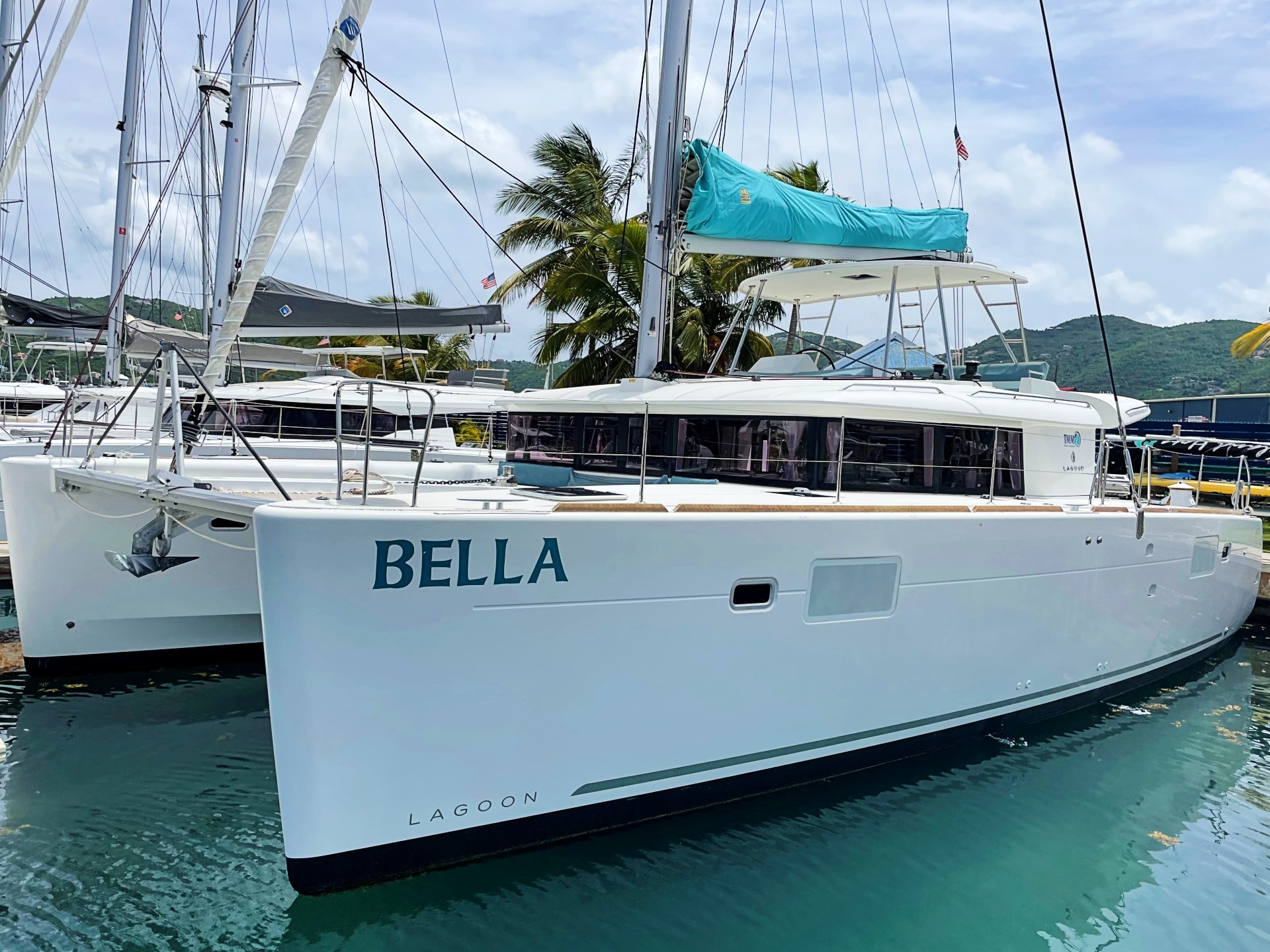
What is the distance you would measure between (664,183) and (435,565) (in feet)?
14.5

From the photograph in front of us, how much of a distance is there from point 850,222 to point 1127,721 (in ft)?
15.5

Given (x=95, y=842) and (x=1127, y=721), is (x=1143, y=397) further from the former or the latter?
(x=95, y=842)

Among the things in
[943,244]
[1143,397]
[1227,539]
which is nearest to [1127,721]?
[1227,539]

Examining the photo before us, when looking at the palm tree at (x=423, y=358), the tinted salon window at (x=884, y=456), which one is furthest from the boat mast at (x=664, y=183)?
the palm tree at (x=423, y=358)

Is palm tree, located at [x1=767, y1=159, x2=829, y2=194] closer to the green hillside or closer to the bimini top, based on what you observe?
the bimini top

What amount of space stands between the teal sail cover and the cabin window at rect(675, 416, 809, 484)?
175 centimetres

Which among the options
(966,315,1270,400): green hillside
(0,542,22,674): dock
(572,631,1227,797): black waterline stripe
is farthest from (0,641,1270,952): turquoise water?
(966,315,1270,400): green hillside

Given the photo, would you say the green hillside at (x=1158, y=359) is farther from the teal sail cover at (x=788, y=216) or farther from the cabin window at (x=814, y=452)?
the cabin window at (x=814, y=452)

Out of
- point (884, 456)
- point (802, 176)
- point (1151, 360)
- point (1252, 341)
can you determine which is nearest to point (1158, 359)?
point (1151, 360)

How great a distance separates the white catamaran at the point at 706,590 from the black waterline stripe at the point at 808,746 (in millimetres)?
23

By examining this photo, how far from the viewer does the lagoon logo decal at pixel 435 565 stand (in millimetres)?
4016

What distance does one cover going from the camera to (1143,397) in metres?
46.9

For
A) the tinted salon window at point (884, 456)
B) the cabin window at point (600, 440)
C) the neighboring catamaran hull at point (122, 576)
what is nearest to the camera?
the tinted salon window at point (884, 456)

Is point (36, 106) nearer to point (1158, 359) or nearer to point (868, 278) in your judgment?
point (868, 278)
